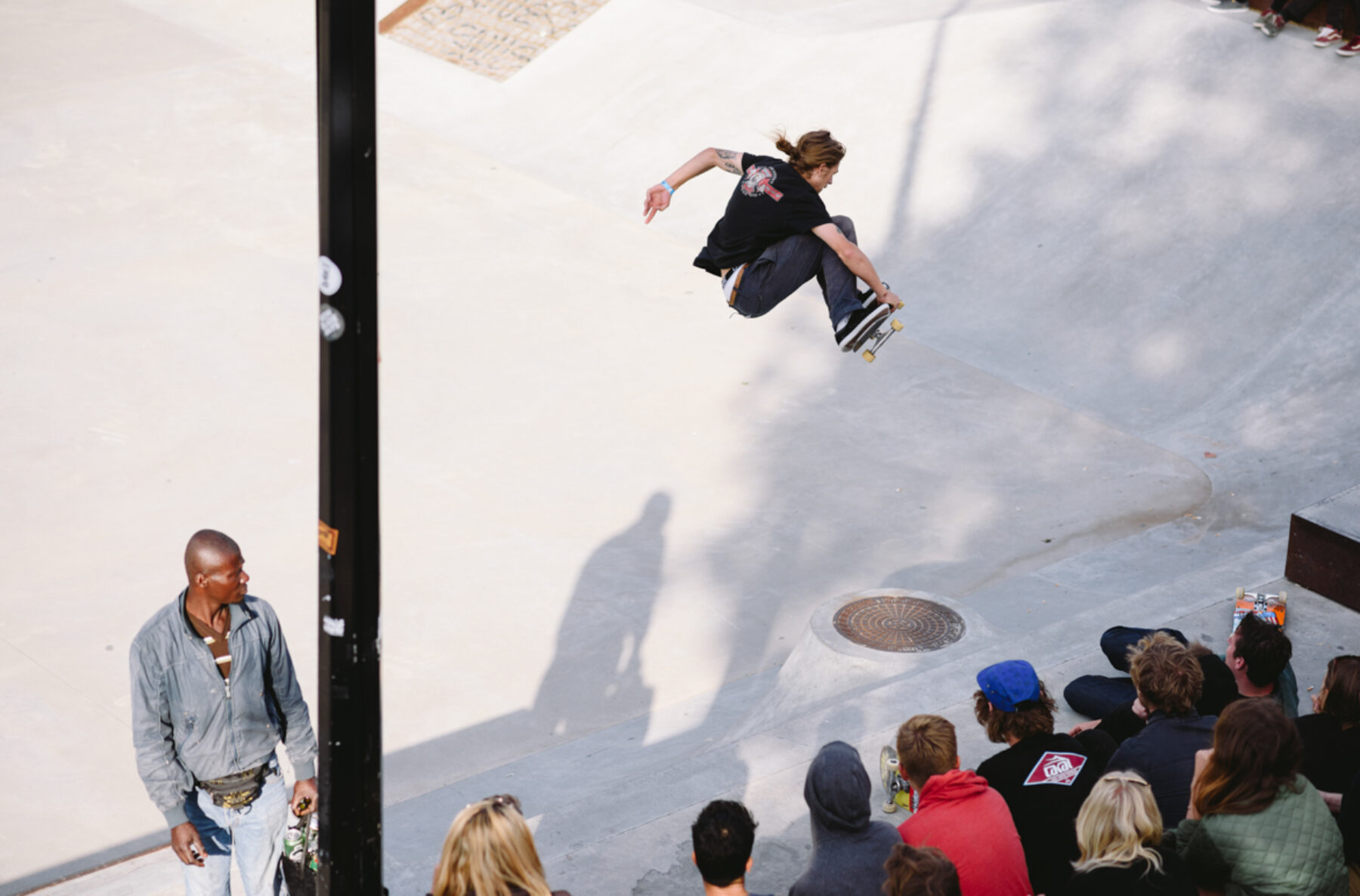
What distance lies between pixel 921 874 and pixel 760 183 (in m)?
3.48

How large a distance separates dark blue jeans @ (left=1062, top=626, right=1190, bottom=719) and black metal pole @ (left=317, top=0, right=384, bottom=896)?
12.3ft

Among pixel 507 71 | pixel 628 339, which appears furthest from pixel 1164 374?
pixel 507 71

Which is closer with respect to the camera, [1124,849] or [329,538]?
[329,538]

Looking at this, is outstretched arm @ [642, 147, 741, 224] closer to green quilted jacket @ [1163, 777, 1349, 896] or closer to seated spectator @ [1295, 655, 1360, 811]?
seated spectator @ [1295, 655, 1360, 811]

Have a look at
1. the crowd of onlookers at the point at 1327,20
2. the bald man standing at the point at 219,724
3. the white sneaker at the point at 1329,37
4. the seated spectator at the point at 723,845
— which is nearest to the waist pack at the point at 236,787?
the bald man standing at the point at 219,724

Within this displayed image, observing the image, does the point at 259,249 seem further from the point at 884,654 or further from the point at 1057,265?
the point at 884,654

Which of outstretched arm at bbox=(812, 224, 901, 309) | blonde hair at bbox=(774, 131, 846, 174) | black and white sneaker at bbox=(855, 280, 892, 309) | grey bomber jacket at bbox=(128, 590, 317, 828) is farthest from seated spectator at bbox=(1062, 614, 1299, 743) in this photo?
grey bomber jacket at bbox=(128, 590, 317, 828)

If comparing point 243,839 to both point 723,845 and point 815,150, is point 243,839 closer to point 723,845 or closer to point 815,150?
point 723,845

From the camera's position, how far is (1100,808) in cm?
377

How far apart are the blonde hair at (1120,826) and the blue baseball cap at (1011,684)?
0.87 m

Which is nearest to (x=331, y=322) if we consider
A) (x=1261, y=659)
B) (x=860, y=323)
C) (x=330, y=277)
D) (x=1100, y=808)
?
(x=330, y=277)

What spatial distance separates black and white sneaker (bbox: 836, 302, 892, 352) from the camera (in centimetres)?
641

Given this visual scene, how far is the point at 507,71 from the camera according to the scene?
1858 centimetres

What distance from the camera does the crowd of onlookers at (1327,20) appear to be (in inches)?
494
